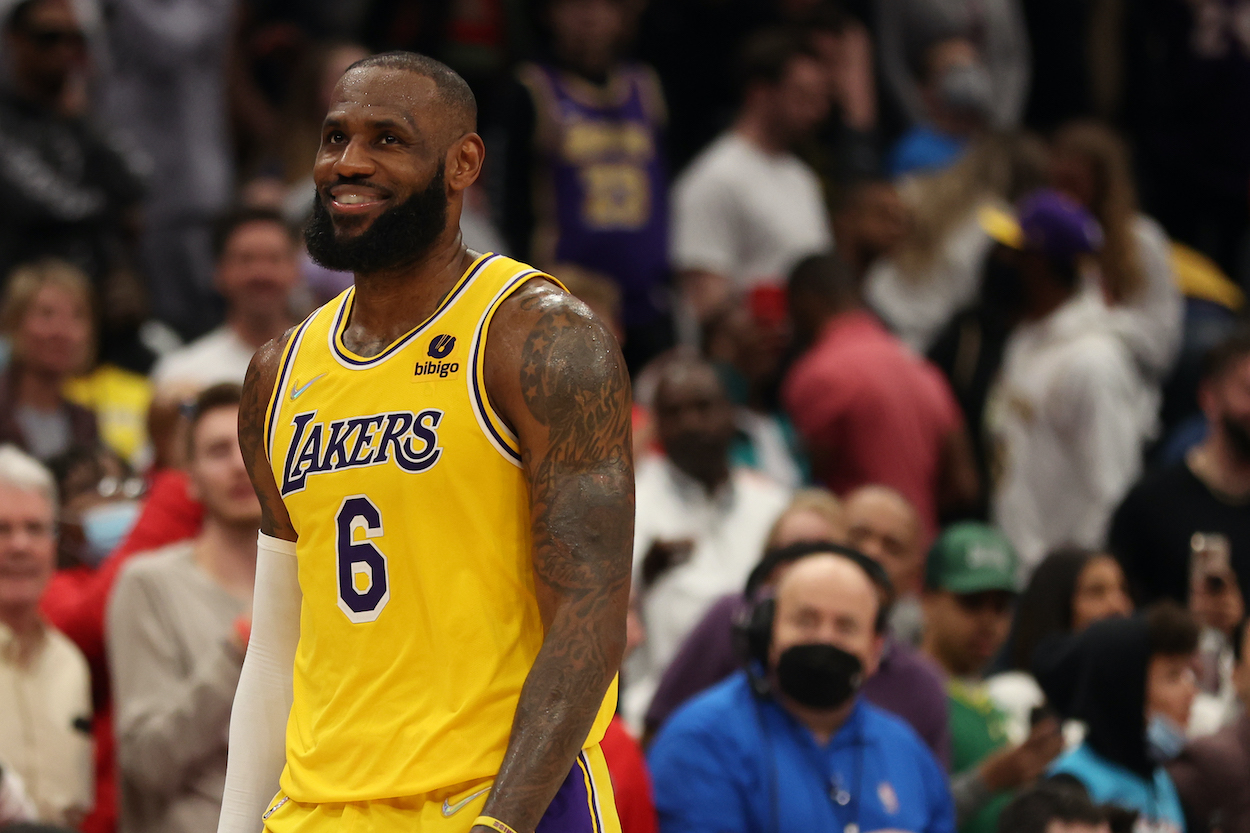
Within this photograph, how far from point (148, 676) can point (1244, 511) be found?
4.18 metres

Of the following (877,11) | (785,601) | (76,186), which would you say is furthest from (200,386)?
(877,11)

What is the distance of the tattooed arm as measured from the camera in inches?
114

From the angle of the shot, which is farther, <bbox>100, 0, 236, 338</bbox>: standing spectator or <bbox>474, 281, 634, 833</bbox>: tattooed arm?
<bbox>100, 0, 236, 338</bbox>: standing spectator

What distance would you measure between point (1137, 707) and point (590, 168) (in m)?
4.80

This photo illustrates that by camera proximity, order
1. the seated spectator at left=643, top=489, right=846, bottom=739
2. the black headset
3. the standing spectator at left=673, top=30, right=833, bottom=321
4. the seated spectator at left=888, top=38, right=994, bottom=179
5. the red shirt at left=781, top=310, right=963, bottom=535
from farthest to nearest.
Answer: the seated spectator at left=888, top=38, right=994, bottom=179 → the standing spectator at left=673, top=30, right=833, bottom=321 → the red shirt at left=781, top=310, right=963, bottom=535 → the seated spectator at left=643, top=489, right=846, bottom=739 → the black headset

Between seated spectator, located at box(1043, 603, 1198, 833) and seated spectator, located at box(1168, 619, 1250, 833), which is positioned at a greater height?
seated spectator, located at box(1043, 603, 1198, 833)

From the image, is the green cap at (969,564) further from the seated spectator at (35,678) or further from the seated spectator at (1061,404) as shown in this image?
the seated spectator at (35,678)

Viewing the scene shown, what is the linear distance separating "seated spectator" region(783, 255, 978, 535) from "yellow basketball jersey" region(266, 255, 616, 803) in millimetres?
4867

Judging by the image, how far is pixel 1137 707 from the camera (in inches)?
211

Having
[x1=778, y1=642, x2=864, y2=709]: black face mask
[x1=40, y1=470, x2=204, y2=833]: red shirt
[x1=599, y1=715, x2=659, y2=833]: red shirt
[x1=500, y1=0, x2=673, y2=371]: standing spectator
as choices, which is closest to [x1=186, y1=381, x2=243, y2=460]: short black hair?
[x1=40, y1=470, x2=204, y2=833]: red shirt

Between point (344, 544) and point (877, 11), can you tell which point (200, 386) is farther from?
point (877, 11)

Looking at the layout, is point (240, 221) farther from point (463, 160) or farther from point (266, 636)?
point (463, 160)

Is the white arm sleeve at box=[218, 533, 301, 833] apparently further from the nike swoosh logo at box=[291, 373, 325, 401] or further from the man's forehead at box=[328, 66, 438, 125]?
the man's forehead at box=[328, 66, 438, 125]

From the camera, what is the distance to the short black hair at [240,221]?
764cm
